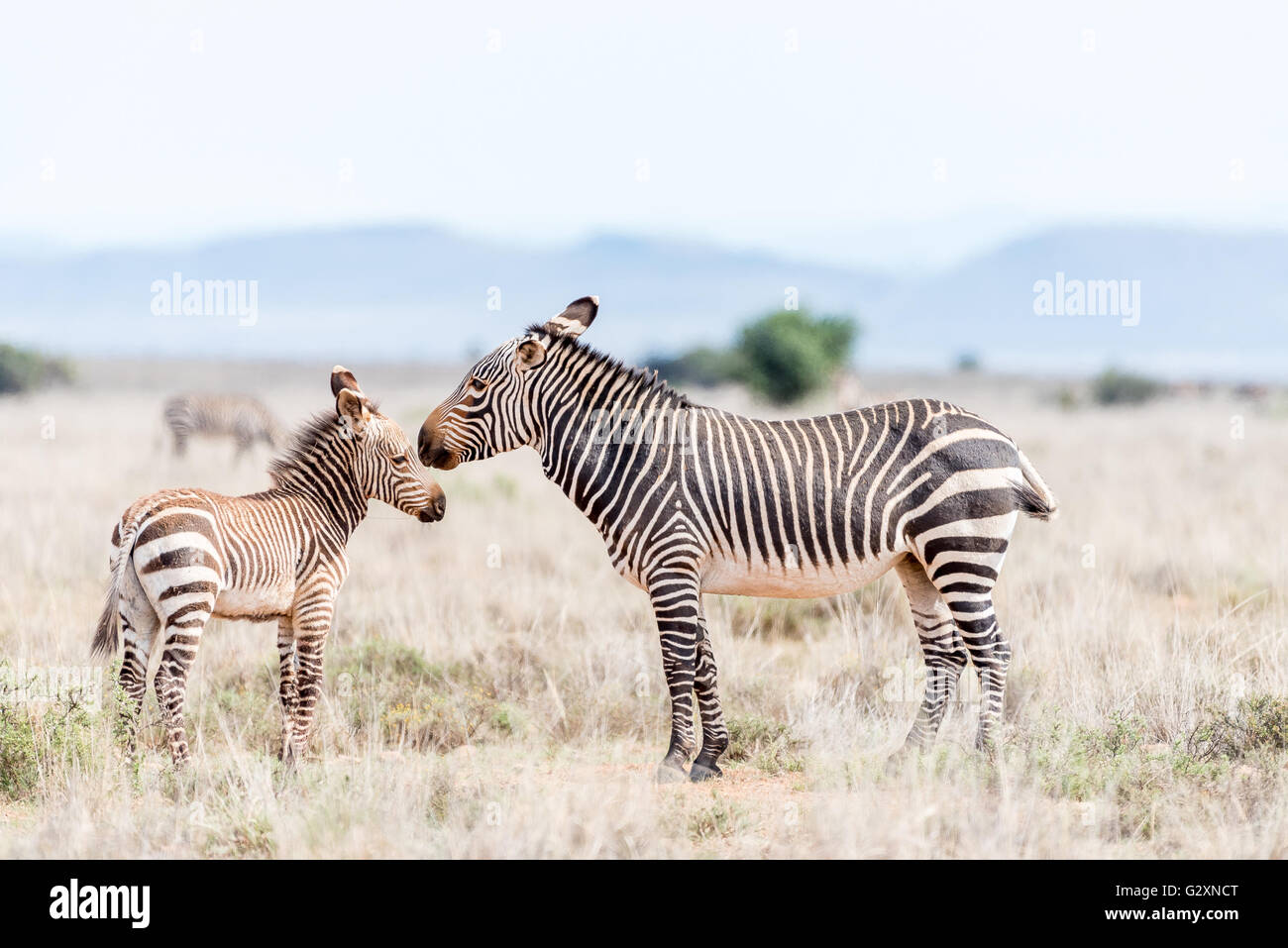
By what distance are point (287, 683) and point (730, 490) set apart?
286cm

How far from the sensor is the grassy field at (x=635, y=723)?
6016 mm

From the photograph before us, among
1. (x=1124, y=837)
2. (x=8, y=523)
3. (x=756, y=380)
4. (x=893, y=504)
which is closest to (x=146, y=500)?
(x=893, y=504)

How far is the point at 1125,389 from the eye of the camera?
173 feet

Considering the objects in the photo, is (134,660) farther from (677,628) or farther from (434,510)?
(677,628)

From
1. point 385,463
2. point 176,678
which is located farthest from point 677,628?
point 176,678

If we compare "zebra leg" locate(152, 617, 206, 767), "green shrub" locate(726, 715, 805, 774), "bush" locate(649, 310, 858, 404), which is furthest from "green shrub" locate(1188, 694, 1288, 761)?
"bush" locate(649, 310, 858, 404)

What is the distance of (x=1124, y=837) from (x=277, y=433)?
2185 centimetres

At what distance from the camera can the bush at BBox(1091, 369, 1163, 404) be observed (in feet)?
172

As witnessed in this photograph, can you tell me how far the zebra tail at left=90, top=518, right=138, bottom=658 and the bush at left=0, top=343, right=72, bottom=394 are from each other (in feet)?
146

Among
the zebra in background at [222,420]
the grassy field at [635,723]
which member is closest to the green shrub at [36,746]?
the grassy field at [635,723]

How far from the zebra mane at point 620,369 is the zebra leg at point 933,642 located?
1.79 m

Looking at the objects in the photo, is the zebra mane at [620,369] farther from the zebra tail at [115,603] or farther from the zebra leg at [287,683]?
the zebra tail at [115,603]
